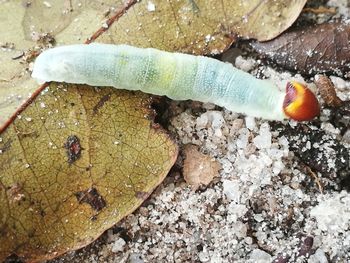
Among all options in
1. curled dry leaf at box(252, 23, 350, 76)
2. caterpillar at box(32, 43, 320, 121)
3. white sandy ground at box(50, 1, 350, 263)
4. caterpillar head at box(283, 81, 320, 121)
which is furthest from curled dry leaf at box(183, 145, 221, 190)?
curled dry leaf at box(252, 23, 350, 76)

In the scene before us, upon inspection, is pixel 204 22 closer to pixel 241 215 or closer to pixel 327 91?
pixel 327 91

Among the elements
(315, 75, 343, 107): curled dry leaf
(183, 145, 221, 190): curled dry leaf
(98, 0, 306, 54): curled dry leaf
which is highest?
(98, 0, 306, 54): curled dry leaf

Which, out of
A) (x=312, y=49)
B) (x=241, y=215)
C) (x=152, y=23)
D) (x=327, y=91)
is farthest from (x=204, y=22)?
(x=241, y=215)

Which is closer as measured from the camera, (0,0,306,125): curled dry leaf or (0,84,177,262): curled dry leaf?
(0,84,177,262): curled dry leaf

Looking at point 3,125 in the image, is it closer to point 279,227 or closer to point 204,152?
point 204,152

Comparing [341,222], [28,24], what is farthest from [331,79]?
[28,24]

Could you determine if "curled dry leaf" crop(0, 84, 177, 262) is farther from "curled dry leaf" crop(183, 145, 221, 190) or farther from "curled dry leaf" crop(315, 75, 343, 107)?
"curled dry leaf" crop(315, 75, 343, 107)

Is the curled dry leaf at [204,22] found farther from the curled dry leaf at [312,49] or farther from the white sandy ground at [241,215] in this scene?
the white sandy ground at [241,215]

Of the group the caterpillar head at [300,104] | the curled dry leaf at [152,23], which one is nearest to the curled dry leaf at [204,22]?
the curled dry leaf at [152,23]
